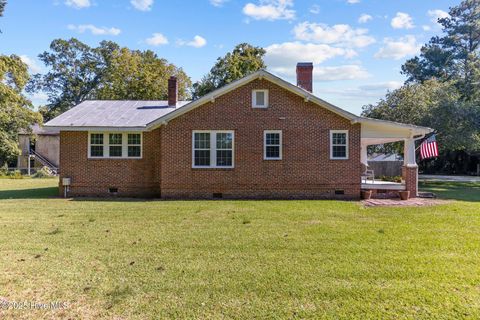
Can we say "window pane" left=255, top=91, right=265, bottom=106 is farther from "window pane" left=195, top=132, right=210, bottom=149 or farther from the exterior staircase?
the exterior staircase

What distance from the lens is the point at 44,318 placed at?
4.02 m

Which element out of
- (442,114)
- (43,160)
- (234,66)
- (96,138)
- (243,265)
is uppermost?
(234,66)

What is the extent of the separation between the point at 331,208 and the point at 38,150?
131 ft

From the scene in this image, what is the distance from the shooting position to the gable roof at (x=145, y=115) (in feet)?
48.6

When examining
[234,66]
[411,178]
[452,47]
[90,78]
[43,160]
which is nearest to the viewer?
[411,178]

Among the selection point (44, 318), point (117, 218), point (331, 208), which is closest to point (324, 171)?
point (331, 208)

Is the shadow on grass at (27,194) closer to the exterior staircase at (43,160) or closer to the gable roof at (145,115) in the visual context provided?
the gable roof at (145,115)

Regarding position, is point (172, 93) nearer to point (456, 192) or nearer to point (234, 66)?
point (456, 192)

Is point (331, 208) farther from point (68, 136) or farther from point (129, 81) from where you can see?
point (129, 81)

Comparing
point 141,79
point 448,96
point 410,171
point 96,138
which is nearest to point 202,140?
point 96,138

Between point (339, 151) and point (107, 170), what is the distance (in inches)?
397

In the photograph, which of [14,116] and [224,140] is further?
[14,116]

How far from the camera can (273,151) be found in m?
15.2

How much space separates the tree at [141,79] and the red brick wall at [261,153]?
22829mm
